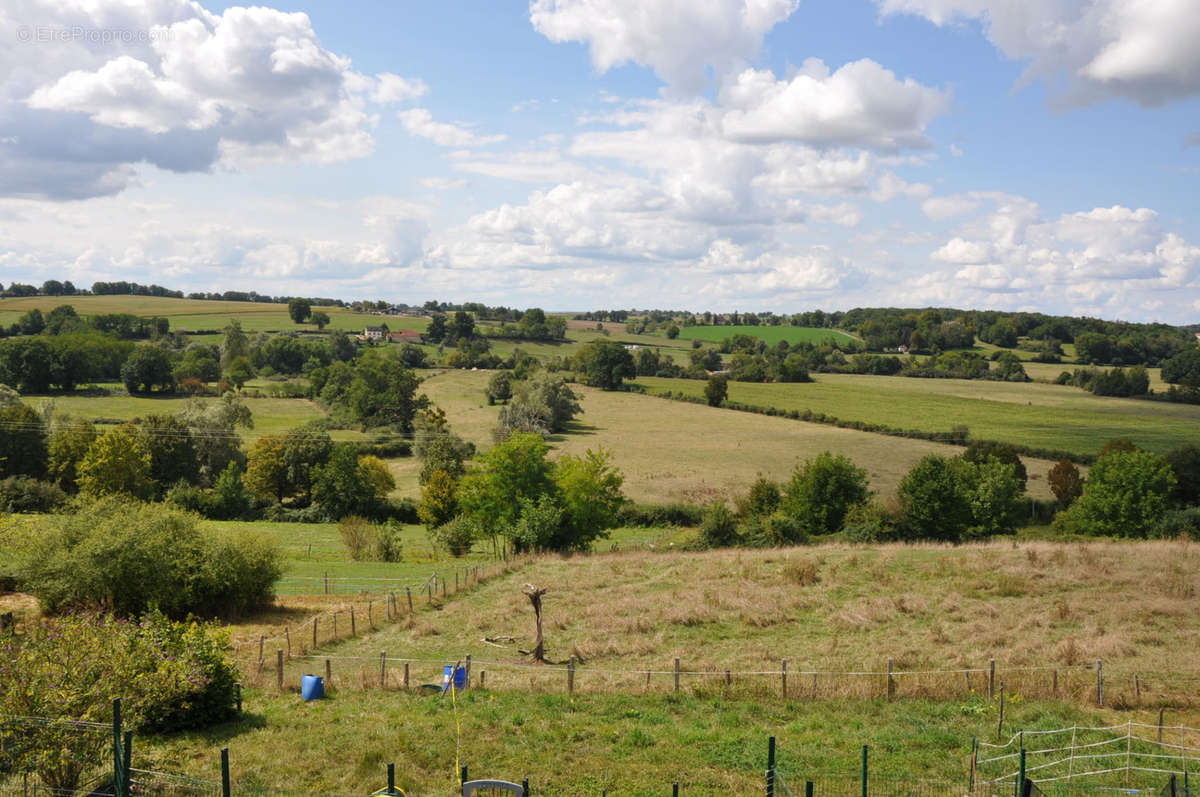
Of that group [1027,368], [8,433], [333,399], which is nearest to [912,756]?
[8,433]

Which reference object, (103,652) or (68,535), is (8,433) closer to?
(68,535)

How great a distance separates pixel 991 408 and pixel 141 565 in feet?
321

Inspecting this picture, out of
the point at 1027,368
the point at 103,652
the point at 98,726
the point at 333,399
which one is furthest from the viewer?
the point at 1027,368

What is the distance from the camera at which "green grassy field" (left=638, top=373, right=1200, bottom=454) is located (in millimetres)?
79250

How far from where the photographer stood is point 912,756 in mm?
15070

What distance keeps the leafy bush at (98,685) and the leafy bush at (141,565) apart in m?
9.90

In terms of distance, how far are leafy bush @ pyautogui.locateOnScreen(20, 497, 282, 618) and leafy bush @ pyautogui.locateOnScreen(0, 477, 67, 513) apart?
35.5 metres

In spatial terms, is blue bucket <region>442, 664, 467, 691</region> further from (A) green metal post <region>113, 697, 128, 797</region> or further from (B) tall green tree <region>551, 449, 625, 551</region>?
(B) tall green tree <region>551, 449, 625, 551</region>

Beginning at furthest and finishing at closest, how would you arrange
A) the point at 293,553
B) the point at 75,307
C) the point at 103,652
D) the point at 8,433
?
the point at 75,307 < the point at 8,433 < the point at 293,553 < the point at 103,652

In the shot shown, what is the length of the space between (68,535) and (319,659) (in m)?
12.7

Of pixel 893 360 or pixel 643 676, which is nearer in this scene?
pixel 643 676

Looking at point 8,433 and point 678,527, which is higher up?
point 8,433

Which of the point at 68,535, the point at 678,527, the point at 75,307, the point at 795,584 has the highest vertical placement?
the point at 75,307

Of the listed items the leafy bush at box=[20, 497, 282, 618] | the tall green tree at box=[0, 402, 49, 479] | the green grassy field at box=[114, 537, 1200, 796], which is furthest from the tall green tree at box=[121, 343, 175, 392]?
Answer: the green grassy field at box=[114, 537, 1200, 796]
